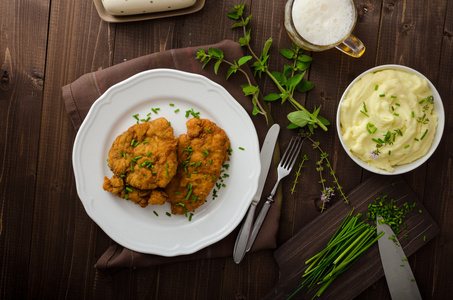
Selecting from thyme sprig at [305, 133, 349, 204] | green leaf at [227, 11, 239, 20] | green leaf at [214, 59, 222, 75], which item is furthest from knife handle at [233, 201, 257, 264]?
green leaf at [227, 11, 239, 20]

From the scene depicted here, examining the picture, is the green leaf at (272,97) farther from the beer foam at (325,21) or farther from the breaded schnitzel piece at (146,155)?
the breaded schnitzel piece at (146,155)

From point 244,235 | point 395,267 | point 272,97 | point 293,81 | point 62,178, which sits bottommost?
point 395,267

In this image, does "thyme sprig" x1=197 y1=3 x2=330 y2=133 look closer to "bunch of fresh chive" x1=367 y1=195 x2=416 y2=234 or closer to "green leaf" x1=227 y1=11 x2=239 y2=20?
"green leaf" x1=227 y1=11 x2=239 y2=20

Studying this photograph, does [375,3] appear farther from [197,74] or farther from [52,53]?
[52,53]

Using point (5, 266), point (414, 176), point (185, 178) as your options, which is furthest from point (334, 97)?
point (5, 266)

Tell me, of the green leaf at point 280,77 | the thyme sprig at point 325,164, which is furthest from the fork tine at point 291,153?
the green leaf at point 280,77

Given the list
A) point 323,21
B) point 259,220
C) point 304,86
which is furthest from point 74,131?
point 323,21

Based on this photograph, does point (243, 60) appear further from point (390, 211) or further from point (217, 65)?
point (390, 211)
